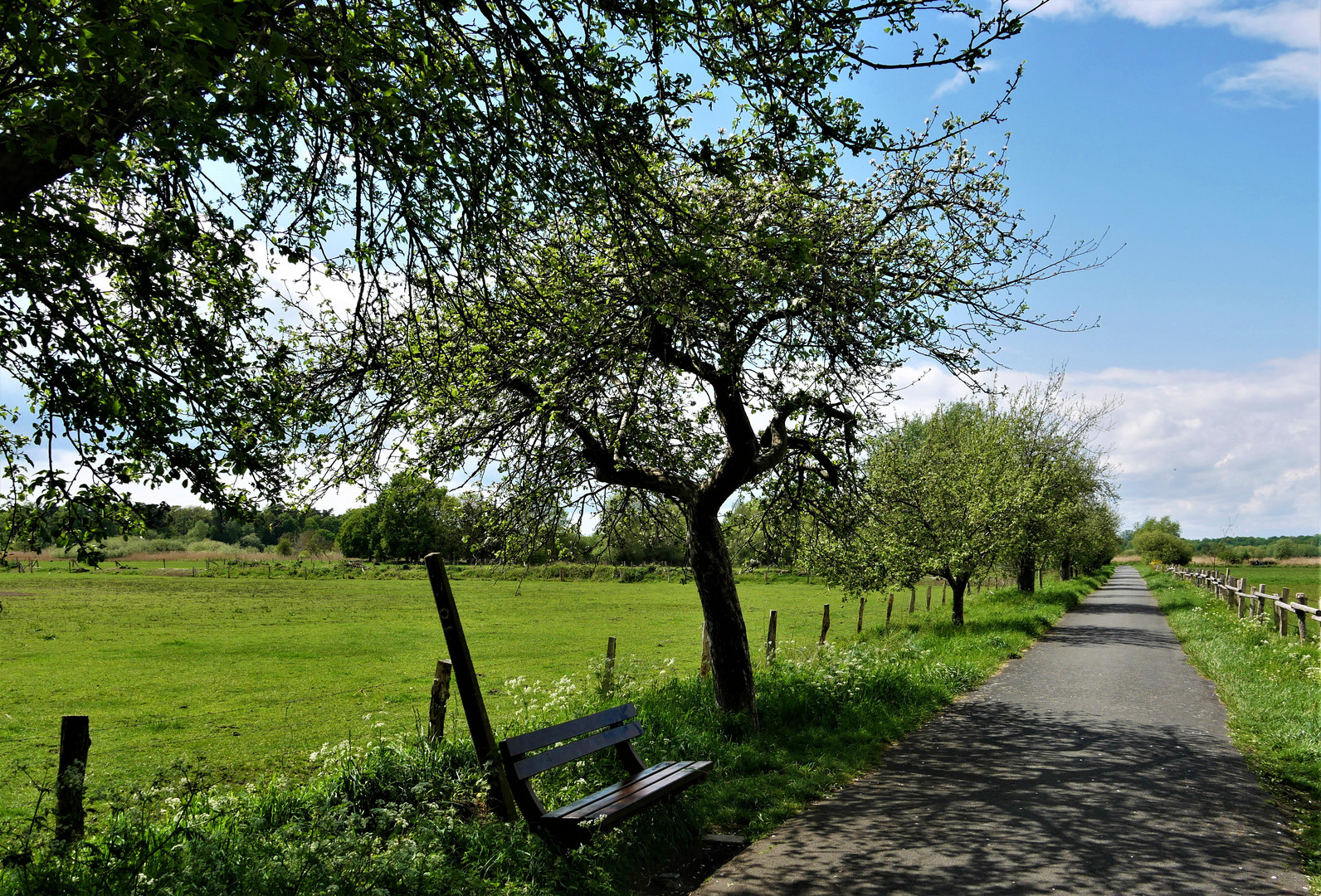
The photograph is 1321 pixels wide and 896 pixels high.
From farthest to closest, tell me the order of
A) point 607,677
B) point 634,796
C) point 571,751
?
→ 1. point 607,677
2. point 571,751
3. point 634,796

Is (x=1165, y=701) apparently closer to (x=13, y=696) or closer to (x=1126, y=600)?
(x=13, y=696)

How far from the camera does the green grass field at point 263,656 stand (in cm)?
1415

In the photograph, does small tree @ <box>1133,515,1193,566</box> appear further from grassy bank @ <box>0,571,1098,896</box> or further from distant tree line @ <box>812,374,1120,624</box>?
grassy bank @ <box>0,571,1098,896</box>

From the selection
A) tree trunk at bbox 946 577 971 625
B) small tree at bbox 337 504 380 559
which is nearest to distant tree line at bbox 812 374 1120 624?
tree trunk at bbox 946 577 971 625

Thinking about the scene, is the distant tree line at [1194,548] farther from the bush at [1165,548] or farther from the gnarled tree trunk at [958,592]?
the gnarled tree trunk at [958,592]

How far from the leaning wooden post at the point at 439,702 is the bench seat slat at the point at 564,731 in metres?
1.47

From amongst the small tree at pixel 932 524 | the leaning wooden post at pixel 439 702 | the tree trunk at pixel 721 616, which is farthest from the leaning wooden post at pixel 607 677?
the small tree at pixel 932 524

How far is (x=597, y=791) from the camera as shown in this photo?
5805mm

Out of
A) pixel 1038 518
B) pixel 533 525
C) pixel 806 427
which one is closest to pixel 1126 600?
pixel 1038 518

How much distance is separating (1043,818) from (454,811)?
4879mm

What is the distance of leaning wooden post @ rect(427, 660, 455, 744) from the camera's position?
7.14 m

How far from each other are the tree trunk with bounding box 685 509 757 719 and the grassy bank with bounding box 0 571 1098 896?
0.35 m

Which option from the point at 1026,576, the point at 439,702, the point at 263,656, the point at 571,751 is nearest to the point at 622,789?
the point at 571,751

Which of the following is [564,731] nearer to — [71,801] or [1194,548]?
[71,801]
